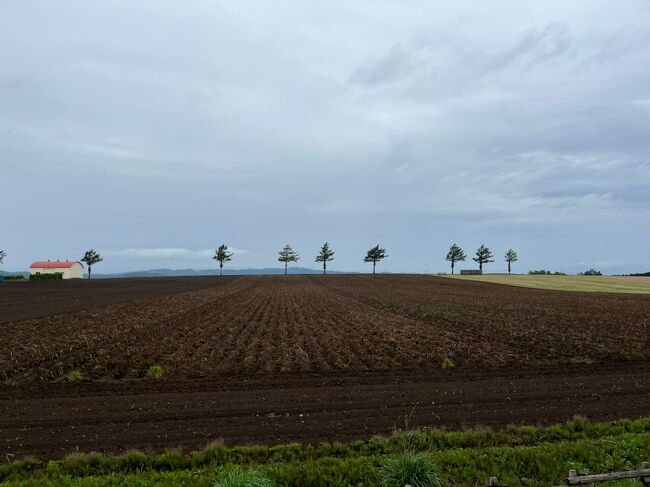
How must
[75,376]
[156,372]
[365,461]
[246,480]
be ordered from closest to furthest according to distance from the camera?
[246,480], [365,461], [75,376], [156,372]

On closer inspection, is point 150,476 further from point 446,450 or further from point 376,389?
point 376,389

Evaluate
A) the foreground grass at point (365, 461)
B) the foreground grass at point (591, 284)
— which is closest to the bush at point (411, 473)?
the foreground grass at point (365, 461)

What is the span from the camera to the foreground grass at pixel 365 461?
7.16 meters

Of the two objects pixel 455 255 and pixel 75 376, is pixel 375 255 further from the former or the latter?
pixel 75 376

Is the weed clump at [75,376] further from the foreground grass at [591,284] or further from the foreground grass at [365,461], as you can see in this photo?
the foreground grass at [591,284]

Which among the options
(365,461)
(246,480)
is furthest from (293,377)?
(246,480)

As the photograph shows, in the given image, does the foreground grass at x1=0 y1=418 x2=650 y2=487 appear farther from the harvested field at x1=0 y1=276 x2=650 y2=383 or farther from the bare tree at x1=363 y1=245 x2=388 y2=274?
the bare tree at x1=363 y1=245 x2=388 y2=274

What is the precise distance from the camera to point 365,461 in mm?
7758

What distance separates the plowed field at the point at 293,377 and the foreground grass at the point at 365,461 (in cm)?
83

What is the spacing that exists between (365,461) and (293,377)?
7309 millimetres

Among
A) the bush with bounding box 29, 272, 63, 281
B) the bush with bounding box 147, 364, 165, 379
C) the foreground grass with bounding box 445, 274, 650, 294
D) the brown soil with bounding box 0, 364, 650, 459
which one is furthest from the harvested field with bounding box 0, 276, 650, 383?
the bush with bounding box 29, 272, 63, 281

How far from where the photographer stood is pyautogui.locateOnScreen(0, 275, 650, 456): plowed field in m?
10.0

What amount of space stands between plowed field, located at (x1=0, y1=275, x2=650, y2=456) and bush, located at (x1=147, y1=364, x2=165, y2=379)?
0.26 meters

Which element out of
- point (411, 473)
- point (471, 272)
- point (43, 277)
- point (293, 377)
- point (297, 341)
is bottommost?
point (293, 377)
